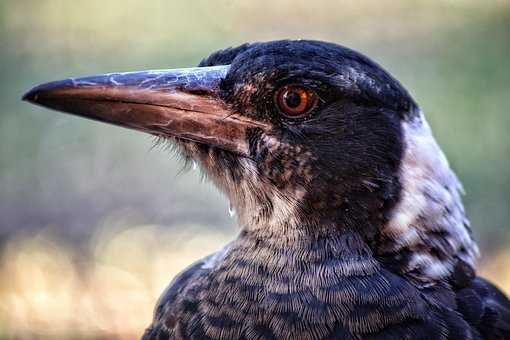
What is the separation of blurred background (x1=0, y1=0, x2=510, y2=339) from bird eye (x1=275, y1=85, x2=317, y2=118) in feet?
9.75

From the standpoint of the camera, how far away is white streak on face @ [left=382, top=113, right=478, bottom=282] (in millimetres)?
2338

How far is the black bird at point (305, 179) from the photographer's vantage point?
2.26 m

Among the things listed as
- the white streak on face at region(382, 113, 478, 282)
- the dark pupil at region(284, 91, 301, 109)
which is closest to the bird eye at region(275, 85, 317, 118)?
the dark pupil at region(284, 91, 301, 109)

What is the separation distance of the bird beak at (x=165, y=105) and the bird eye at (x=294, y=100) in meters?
0.09

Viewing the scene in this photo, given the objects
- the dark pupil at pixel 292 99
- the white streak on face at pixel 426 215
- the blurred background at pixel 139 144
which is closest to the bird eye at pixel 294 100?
the dark pupil at pixel 292 99

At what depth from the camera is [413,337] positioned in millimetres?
2158

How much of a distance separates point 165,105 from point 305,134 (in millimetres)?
418

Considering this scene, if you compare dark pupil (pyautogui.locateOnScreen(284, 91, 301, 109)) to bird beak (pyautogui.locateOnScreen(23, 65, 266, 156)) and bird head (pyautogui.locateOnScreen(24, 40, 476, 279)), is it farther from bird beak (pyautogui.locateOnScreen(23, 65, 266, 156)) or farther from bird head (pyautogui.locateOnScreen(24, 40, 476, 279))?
bird beak (pyautogui.locateOnScreen(23, 65, 266, 156))

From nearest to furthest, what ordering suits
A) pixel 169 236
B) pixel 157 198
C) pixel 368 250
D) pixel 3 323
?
pixel 368 250 → pixel 3 323 → pixel 169 236 → pixel 157 198

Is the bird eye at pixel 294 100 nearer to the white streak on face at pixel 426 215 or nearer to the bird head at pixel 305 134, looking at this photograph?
the bird head at pixel 305 134

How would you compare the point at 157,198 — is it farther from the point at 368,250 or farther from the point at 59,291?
the point at 368,250

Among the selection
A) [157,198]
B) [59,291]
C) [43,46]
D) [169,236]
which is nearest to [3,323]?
[59,291]

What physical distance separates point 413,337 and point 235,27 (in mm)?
5830

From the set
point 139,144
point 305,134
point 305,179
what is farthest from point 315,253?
point 139,144
